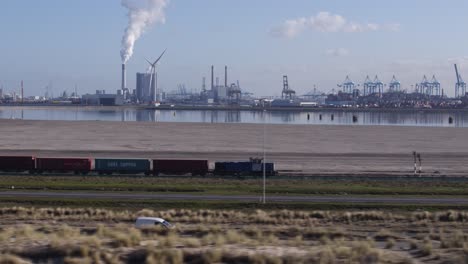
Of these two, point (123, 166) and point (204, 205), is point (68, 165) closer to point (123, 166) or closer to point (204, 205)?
point (123, 166)

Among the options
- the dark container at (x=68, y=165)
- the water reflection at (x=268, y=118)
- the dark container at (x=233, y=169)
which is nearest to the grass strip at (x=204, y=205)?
the dark container at (x=233, y=169)

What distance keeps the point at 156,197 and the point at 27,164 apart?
629 inches

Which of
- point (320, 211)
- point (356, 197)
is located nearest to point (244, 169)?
point (356, 197)

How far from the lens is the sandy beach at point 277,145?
53.2 meters

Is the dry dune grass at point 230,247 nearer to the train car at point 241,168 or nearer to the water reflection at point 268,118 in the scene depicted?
the train car at point 241,168

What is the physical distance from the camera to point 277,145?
230ft

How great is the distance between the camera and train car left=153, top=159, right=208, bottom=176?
44.5 m

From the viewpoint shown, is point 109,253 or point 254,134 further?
point 254,134

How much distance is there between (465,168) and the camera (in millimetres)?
51344

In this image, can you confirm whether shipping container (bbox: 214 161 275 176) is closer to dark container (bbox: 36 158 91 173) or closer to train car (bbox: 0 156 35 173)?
dark container (bbox: 36 158 91 173)

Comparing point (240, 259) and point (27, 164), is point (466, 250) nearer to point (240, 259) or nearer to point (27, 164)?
point (240, 259)

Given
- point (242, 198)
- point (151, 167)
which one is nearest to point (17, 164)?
point (151, 167)

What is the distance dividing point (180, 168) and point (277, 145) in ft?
86.9

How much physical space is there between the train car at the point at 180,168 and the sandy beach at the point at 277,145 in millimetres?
6650
